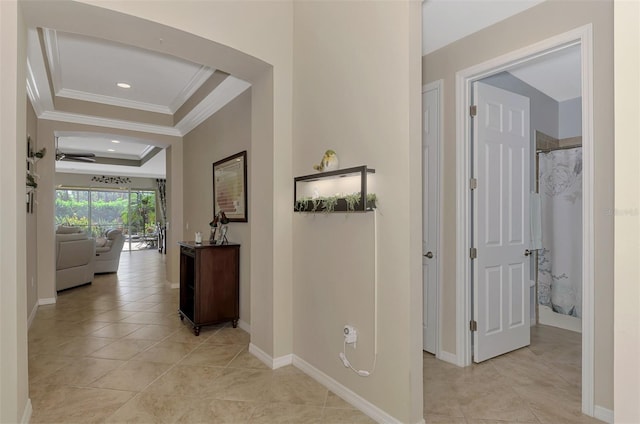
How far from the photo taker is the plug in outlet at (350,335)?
2.29 meters

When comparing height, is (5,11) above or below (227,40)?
below

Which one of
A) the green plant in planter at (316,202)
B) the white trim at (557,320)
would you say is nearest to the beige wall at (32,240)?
the green plant in planter at (316,202)

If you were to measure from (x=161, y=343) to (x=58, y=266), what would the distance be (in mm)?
3493

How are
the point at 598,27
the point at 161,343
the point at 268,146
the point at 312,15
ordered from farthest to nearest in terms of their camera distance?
1. the point at 161,343
2. the point at 268,146
3. the point at 312,15
4. the point at 598,27

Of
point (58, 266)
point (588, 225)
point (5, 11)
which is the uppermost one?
point (5, 11)

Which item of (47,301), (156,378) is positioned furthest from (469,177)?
(47,301)

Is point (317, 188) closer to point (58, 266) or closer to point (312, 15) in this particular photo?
point (312, 15)

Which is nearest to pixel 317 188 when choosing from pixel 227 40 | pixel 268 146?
pixel 268 146

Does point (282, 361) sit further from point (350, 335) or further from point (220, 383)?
point (350, 335)

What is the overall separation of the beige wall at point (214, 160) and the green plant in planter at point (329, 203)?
1.17m

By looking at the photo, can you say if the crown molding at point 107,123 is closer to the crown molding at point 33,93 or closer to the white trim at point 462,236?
the crown molding at point 33,93

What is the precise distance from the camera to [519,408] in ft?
7.44

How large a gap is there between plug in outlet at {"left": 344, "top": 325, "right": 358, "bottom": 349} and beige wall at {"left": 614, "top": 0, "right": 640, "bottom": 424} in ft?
4.47

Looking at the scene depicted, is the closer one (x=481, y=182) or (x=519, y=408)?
(x=519, y=408)
